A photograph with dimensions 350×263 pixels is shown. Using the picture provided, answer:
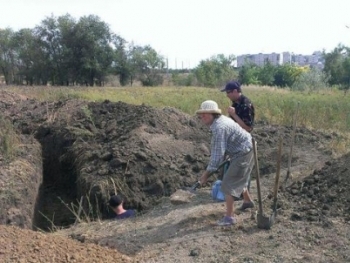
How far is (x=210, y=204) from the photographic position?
649cm

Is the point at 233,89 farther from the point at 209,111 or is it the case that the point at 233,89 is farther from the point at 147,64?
the point at 147,64

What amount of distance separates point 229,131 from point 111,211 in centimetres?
331

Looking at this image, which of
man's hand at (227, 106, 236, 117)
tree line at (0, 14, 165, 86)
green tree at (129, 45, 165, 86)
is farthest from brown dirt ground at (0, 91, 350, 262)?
green tree at (129, 45, 165, 86)

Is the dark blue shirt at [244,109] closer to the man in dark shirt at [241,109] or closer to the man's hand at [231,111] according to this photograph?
the man in dark shirt at [241,109]

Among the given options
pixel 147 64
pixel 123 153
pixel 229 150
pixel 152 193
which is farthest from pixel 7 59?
pixel 229 150

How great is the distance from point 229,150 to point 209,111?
23.6 inches

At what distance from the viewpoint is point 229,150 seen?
538 cm

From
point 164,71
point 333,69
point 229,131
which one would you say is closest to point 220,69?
point 164,71

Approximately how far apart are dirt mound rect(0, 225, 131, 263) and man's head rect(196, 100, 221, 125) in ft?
6.01

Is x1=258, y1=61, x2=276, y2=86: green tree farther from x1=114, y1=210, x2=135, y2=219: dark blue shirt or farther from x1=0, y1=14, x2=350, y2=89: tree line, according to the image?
x1=114, y1=210, x2=135, y2=219: dark blue shirt

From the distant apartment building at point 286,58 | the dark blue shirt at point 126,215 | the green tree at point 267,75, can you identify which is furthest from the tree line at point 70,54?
the distant apartment building at point 286,58

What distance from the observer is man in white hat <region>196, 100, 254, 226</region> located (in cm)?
509

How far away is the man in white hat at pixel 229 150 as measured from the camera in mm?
5090

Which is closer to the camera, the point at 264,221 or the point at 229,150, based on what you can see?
the point at 264,221
